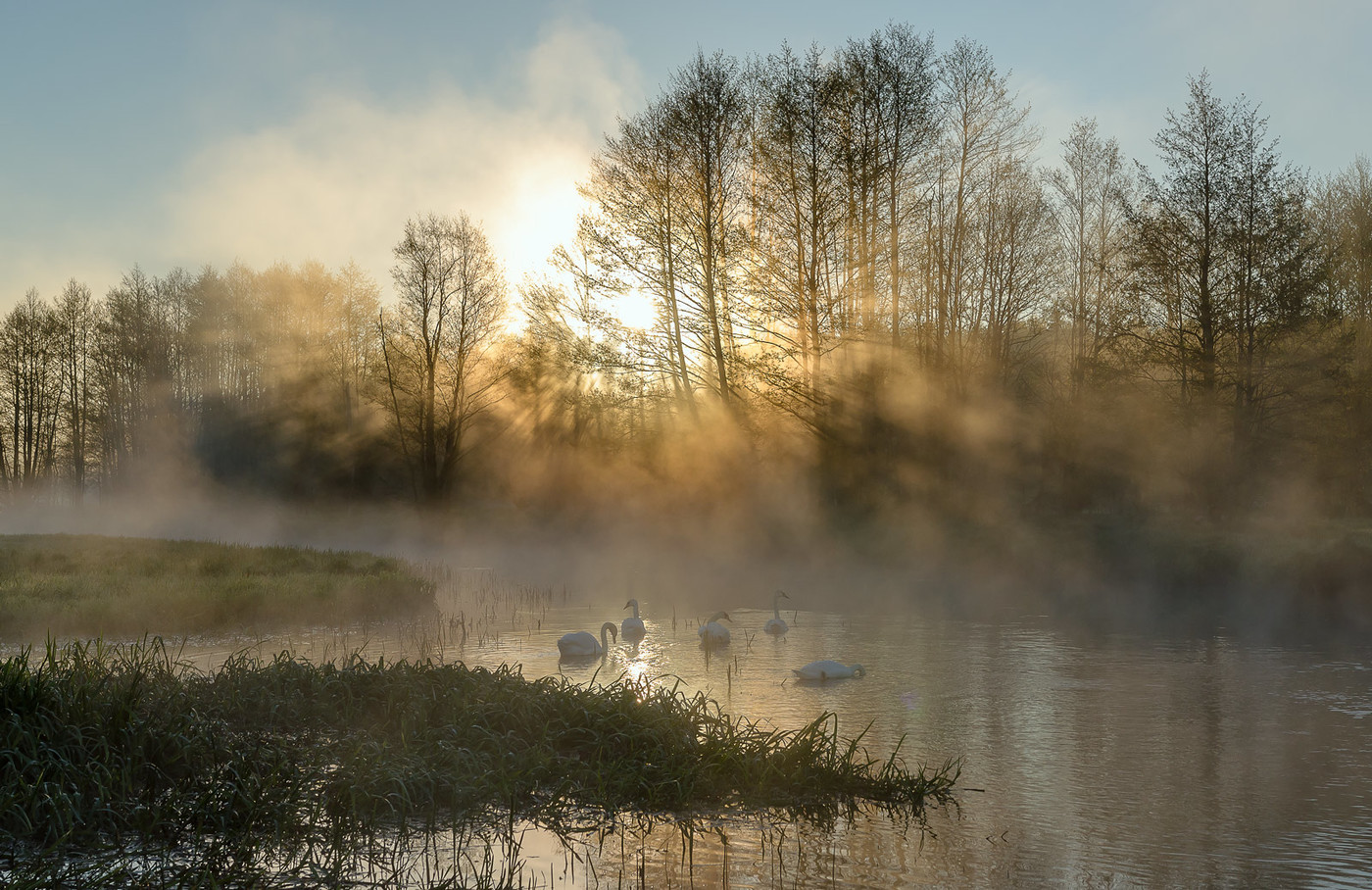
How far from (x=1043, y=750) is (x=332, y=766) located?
5.55 metres

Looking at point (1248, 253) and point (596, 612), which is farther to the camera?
point (1248, 253)

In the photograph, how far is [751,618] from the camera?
52.2 ft

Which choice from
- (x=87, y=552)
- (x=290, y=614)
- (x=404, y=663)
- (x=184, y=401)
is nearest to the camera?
(x=404, y=663)

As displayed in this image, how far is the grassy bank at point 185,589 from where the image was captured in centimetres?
1312

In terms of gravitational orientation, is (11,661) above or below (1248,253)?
below

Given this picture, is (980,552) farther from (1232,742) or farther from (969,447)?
(1232,742)

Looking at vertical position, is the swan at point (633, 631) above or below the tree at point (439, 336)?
below

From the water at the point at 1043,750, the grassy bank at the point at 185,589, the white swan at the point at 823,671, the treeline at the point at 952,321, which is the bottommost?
the water at the point at 1043,750

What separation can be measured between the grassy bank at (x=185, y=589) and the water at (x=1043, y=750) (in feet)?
7.62

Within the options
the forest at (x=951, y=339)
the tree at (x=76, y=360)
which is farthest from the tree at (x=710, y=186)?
the tree at (x=76, y=360)

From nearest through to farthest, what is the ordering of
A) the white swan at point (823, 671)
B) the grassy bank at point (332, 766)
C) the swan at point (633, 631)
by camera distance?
the grassy bank at point (332, 766)
the white swan at point (823, 671)
the swan at point (633, 631)

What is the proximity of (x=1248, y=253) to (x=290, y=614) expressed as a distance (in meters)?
21.5

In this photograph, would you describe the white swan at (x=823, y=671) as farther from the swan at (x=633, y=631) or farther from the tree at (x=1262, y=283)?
the tree at (x=1262, y=283)

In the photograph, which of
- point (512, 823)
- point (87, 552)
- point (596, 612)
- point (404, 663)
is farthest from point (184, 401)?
point (512, 823)
